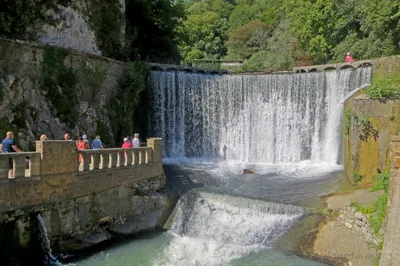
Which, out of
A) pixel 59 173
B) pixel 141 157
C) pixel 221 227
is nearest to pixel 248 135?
pixel 141 157

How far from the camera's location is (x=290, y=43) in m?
41.9

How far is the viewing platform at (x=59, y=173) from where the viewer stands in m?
10.8

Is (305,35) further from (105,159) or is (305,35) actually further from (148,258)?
(148,258)

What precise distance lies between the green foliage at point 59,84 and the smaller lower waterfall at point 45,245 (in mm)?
6296

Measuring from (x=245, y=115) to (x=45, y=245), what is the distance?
16.4 metres

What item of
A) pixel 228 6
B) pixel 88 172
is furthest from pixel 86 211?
pixel 228 6

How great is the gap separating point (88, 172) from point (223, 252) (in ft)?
15.4

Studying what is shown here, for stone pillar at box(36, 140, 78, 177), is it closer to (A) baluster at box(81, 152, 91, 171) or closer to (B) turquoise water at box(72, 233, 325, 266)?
(A) baluster at box(81, 152, 91, 171)

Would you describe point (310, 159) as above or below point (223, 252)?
above

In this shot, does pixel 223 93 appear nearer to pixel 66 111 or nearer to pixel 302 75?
pixel 302 75

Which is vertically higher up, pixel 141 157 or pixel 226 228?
pixel 141 157

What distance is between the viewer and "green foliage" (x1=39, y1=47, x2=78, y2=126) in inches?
663

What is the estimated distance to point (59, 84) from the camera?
17.6 meters

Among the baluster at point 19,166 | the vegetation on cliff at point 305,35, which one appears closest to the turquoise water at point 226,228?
the baluster at point 19,166
